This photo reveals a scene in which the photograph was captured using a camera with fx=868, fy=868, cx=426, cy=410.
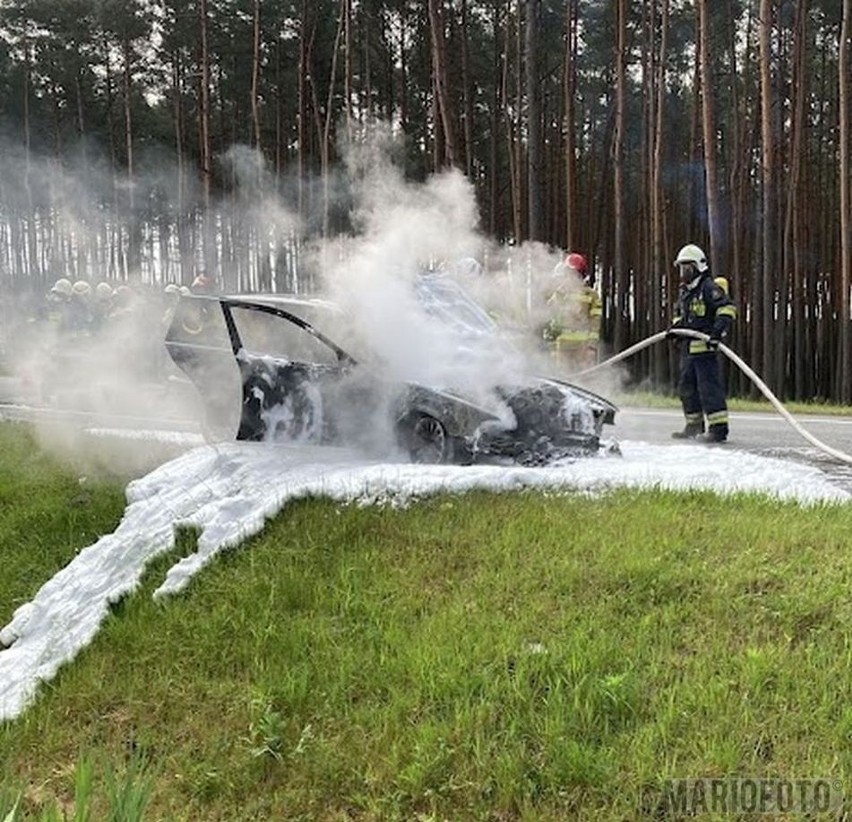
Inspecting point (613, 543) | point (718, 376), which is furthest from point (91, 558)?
point (718, 376)

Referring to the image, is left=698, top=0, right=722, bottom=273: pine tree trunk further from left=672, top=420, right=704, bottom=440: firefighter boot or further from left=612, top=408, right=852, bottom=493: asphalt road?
left=672, top=420, right=704, bottom=440: firefighter boot

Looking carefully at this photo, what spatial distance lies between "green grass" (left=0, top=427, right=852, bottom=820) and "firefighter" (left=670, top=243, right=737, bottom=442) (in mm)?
3210

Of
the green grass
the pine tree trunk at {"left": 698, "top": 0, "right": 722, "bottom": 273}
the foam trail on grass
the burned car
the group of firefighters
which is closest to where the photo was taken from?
the green grass

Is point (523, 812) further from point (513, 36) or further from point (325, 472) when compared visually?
point (513, 36)

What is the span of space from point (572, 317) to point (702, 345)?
11.5 feet

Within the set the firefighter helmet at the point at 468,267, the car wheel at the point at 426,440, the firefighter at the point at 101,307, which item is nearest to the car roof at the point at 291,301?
the car wheel at the point at 426,440

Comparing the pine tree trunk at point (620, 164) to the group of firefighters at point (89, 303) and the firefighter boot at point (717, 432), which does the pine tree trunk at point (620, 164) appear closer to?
the group of firefighters at point (89, 303)

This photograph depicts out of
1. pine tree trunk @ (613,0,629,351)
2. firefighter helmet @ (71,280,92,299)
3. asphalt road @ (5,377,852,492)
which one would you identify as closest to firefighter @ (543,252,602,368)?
asphalt road @ (5,377,852,492)

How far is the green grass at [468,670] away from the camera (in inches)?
118

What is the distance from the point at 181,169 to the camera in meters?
30.3

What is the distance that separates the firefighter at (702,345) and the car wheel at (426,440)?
3020 millimetres

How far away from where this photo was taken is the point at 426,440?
21.5 ft

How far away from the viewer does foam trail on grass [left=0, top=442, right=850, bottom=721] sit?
482cm

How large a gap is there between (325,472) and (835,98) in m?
23.6
